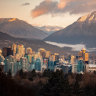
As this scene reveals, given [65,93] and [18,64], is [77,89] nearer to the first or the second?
[65,93]

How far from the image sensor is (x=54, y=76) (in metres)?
52.9

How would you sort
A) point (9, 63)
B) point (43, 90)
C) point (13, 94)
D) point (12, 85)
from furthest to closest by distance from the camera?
point (9, 63), point (43, 90), point (12, 85), point (13, 94)

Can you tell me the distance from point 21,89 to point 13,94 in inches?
56.5

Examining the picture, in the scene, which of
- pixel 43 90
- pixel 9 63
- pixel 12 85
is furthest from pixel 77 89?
pixel 9 63

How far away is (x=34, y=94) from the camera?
95.6 ft

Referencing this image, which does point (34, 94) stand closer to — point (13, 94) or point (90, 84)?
point (13, 94)

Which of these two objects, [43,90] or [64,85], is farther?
[64,85]

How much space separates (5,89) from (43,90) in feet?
55.9

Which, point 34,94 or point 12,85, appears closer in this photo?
Result: point 34,94

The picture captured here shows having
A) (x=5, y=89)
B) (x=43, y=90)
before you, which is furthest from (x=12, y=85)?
(x=43, y=90)

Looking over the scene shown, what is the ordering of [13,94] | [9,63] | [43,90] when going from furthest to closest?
1. [9,63]
2. [43,90]
3. [13,94]

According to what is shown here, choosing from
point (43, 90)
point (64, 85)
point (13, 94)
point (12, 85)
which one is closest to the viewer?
point (13, 94)

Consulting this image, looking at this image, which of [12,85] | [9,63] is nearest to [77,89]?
[12,85]

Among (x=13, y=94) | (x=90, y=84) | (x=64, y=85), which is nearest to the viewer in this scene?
(x=13, y=94)
